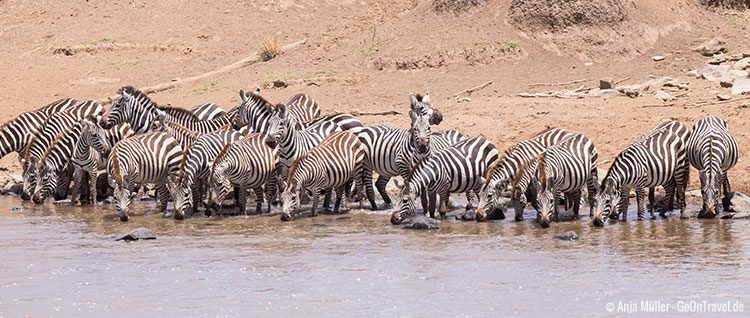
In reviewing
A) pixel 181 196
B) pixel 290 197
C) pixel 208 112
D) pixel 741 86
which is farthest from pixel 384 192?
pixel 741 86

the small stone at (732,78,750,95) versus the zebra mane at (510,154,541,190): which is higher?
the small stone at (732,78,750,95)

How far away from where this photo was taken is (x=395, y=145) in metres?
14.3

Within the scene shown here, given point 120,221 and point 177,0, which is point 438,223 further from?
point 177,0

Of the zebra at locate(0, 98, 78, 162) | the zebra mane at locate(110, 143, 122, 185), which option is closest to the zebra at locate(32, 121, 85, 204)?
the zebra at locate(0, 98, 78, 162)

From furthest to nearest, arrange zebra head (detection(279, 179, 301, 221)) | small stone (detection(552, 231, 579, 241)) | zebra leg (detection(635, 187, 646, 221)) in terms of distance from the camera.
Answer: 1. zebra head (detection(279, 179, 301, 221))
2. zebra leg (detection(635, 187, 646, 221))
3. small stone (detection(552, 231, 579, 241))

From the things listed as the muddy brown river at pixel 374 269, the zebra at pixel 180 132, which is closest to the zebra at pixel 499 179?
the muddy brown river at pixel 374 269

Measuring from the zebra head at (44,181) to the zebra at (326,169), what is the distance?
5140mm

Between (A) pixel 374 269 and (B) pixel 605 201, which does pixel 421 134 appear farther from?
(A) pixel 374 269

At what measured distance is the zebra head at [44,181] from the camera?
647 inches

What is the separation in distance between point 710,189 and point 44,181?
1064cm

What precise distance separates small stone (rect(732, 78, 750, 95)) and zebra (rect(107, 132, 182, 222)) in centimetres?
1037

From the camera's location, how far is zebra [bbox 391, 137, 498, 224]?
505 inches

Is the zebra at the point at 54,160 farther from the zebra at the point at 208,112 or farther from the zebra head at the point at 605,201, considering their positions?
the zebra head at the point at 605,201

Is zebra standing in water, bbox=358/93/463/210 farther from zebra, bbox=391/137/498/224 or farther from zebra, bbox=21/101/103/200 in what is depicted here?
zebra, bbox=21/101/103/200
